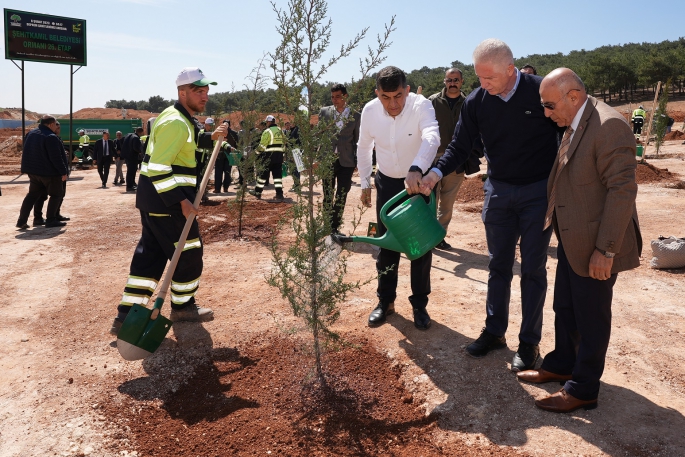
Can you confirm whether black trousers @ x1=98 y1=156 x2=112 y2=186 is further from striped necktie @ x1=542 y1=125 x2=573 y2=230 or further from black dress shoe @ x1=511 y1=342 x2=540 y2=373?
striped necktie @ x1=542 y1=125 x2=573 y2=230

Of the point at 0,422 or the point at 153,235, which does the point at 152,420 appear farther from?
the point at 153,235

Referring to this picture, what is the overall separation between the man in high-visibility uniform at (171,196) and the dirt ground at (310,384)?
1.52 feet

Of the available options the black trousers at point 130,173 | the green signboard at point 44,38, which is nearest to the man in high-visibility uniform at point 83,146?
the green signboard at point 44,38

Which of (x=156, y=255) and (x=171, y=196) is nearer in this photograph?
Answer: (x=171, y=196)

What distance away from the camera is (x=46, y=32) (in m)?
19.2

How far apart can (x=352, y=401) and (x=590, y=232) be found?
5.58ft

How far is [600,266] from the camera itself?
2738 mm

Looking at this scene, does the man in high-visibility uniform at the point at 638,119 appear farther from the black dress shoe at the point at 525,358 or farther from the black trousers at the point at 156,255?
the black trousers at the point at 156,255

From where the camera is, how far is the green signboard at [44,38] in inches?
728

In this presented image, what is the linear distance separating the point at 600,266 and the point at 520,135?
104cm

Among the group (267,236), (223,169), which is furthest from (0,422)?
(223,169)

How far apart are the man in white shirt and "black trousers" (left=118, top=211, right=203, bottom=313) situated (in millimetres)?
1453

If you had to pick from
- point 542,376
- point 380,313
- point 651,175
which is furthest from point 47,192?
point 651,175

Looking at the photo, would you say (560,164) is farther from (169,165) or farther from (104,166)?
(104,166)
